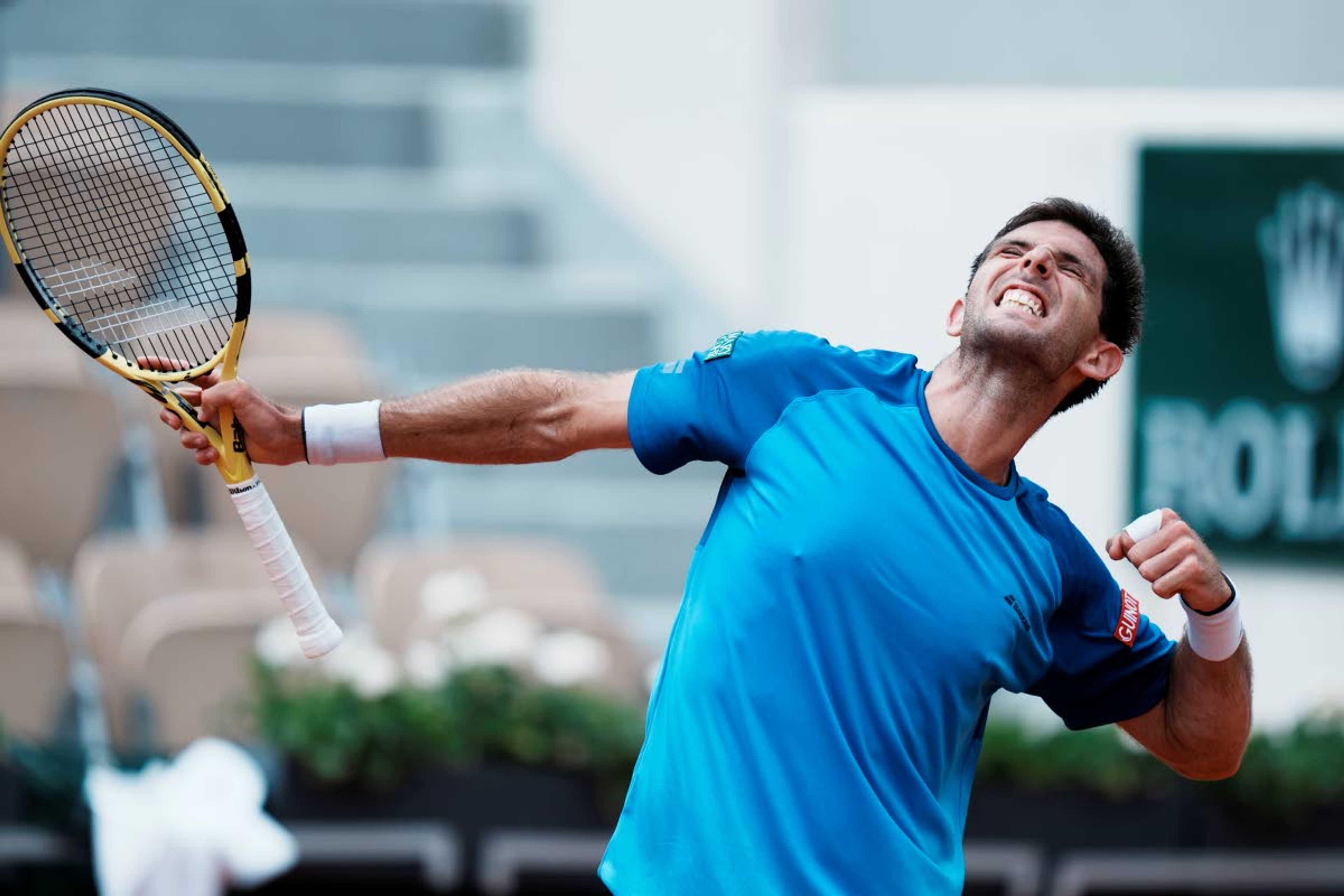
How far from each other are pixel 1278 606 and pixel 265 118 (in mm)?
4569

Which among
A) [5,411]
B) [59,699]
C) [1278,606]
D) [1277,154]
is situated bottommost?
[1278,606]

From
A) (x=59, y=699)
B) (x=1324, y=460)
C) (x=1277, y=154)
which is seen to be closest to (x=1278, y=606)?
(x=1324, y=460)

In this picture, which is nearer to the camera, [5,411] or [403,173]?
[5,411]

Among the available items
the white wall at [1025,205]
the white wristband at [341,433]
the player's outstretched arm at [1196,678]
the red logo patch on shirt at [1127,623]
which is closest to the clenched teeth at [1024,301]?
the player's outstretched arm at [1196,678]

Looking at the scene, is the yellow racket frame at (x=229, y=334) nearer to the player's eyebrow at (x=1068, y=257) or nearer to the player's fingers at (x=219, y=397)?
the player's fingers at (x=219, y=397)

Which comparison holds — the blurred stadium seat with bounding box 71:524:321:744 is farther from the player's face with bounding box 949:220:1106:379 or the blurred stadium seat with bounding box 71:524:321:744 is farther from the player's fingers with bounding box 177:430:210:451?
the player's face with bounding box 949:220:1106:379

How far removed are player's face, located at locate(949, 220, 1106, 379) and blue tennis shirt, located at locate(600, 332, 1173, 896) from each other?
137mm

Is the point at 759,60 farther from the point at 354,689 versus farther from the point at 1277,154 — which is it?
the point at 354,689

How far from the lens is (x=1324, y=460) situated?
6508mm

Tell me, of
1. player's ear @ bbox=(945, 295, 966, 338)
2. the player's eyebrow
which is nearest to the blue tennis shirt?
player's ear @ bbox=(945, 295, 966, 338)

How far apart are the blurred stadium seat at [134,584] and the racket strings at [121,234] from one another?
27.0 inches

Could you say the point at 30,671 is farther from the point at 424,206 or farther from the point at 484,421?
the point at 424,206

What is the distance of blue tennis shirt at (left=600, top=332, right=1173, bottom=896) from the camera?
2.39m

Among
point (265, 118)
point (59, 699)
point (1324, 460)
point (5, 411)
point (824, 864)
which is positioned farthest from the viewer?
point (265, 118)
